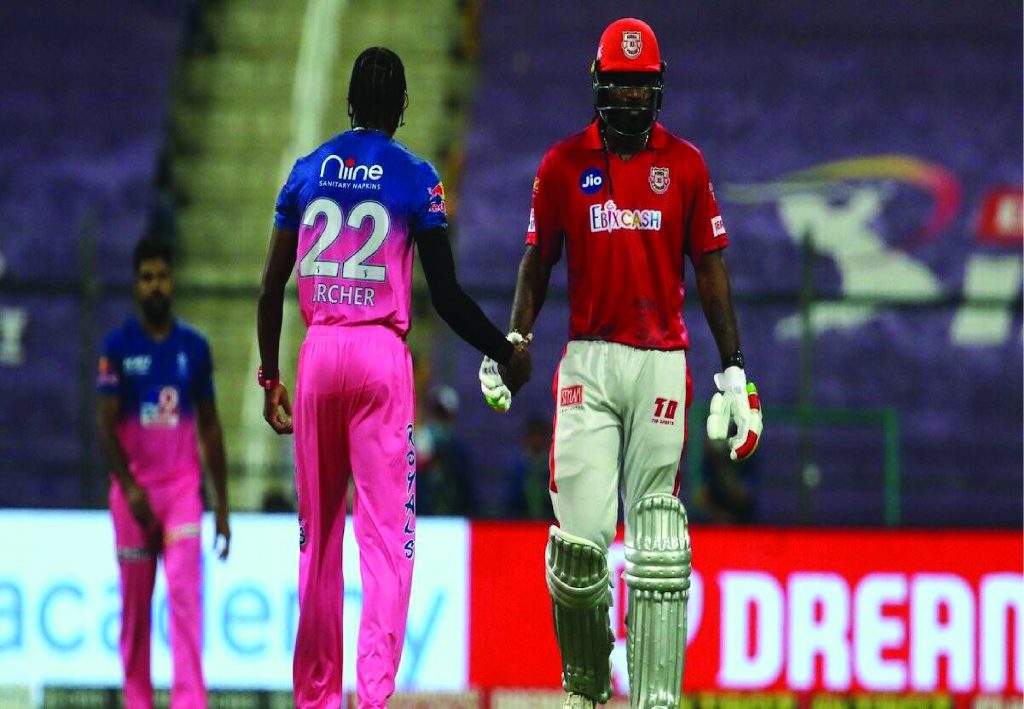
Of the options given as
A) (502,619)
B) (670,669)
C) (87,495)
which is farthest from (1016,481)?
(670,669)

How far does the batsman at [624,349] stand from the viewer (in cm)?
721

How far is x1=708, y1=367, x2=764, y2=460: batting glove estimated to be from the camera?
7.07 m

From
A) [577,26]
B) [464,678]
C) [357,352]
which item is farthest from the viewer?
[577,26]

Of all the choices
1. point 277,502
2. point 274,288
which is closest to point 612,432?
point 274,288

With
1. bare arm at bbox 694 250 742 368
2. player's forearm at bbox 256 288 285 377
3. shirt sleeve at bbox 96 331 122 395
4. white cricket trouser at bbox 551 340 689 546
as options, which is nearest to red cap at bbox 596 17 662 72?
bare arm at bbox 694 250 742 368

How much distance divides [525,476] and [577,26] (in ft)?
26.3

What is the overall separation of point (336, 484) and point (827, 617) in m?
5.56

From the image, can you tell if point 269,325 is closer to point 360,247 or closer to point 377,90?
point 360,247

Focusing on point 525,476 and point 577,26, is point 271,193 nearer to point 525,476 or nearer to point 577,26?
point 577,26

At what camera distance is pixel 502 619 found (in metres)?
11.8

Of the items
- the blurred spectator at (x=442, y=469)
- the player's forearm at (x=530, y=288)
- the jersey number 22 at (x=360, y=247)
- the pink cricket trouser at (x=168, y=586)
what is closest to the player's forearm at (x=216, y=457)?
the pink cricket trouser at (x=168, y=586)

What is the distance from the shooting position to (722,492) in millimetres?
14031

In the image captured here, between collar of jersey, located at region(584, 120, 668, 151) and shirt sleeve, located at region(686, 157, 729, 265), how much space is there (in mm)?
162

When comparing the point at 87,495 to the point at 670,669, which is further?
the point at 87,495
